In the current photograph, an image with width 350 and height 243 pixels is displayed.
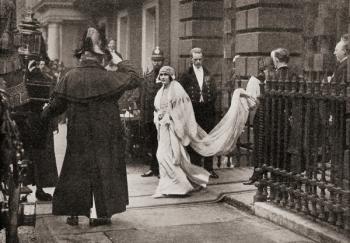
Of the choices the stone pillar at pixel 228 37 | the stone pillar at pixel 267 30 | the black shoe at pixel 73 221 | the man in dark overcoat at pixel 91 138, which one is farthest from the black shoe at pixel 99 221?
the stone pillar at pixel 228 37

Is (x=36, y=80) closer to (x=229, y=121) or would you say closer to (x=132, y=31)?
(x=229, y=121)

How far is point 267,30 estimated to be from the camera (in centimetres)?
1168

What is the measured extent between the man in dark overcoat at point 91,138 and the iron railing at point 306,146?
5.08 feet

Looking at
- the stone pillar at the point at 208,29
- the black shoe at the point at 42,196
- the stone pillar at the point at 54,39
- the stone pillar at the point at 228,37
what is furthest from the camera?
the stone pillar at the point at 54,39

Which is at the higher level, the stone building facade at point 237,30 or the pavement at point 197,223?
the stone building facade at point 237,30

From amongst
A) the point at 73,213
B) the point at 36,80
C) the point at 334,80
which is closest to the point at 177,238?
the point at 73,213

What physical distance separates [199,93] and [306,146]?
357 cm

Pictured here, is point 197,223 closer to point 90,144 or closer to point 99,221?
point 99,221

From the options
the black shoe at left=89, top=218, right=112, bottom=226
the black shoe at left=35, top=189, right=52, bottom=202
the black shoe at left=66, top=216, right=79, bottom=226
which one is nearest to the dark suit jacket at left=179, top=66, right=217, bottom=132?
the black shoe at left=35, top=189, right=52, bottom=202

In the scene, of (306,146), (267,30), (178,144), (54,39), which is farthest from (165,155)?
(54,39)

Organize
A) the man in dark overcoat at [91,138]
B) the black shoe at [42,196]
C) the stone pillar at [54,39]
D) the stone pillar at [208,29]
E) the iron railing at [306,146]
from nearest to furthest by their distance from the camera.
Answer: the iron railing at [306,146], the man in dark overcoat at [91,138], the black shoe at [42,196], the stone pillar at [208,29], the stone pillar at [54,39]

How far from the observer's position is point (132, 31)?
72.7ft

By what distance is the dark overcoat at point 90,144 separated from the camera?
660cm

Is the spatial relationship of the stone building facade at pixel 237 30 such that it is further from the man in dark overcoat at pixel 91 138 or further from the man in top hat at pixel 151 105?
the man in top hat at pixel 151 105
